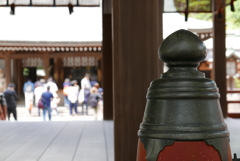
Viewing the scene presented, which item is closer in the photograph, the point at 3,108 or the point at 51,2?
the point at 51,2

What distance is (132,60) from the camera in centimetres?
306

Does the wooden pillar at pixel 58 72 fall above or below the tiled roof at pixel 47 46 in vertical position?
below

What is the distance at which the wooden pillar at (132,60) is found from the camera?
3.05m

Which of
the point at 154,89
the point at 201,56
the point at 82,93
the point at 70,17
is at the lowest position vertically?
the point at 82,93

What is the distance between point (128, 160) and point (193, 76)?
4.68 feet

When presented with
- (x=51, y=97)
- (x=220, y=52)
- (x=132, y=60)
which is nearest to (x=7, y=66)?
(x=51, y=97)

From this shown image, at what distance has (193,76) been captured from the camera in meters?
1.85

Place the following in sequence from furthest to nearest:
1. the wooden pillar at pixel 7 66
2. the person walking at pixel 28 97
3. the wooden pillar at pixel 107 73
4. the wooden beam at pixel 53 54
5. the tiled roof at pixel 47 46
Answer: the wooden beam at pixel 53 54
the wooden pillar at pixel 7 66
the tiled roof at pixel 47 46
the person walking at pixel 28 97
the wooden pillar at pixel 107 73

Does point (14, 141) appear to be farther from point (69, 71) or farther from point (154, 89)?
point (69, 71)

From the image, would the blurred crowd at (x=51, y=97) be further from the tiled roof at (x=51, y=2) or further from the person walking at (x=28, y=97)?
the tiled roof at (x=51, y=2)

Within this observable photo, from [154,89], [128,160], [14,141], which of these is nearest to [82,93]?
[14,141]

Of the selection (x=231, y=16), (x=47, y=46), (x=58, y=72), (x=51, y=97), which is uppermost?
(x=231, y=16)

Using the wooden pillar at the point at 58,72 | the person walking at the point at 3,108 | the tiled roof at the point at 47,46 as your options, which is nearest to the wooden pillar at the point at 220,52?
the person walking at the point at 3,108

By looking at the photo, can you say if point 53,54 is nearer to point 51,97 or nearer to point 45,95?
point 51,97
